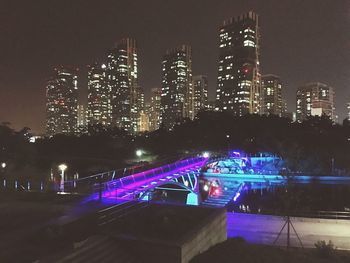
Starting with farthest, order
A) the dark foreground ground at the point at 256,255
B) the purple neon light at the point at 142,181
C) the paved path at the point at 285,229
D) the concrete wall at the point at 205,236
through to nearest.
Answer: the purple neon light at the point at 142,181 < the paved path at the point at 285,229 < the dark foreground ground at the point at 256,255 < the concrete wall at the point at 205,236

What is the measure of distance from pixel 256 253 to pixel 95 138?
97.1m

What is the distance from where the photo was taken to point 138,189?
30172 millimetres

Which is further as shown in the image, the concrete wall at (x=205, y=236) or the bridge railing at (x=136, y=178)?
the bridge railing at (x=136, y=178)

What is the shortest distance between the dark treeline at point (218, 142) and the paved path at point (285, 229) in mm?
53832

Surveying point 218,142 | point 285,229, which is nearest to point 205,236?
point 285,229

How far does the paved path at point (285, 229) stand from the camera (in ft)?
76.6

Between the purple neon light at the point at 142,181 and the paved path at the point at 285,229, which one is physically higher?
the purple neon light at the point at 142,181

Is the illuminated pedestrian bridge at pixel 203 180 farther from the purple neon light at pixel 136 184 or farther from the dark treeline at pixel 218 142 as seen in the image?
the dark treeline at pixel 218 142

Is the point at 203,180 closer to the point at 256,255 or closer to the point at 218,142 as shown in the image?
the point at 218,142

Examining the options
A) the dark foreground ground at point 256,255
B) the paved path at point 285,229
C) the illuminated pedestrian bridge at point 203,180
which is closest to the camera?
the dark foreground ground at point 256,255

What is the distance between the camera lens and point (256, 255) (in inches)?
573

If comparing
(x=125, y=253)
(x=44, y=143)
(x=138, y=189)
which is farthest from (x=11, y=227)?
(x=44, y=143)

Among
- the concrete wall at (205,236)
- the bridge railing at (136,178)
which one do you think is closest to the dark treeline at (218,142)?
the bridge railing at (136,178)

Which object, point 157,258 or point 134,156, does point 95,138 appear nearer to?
point 134,156
